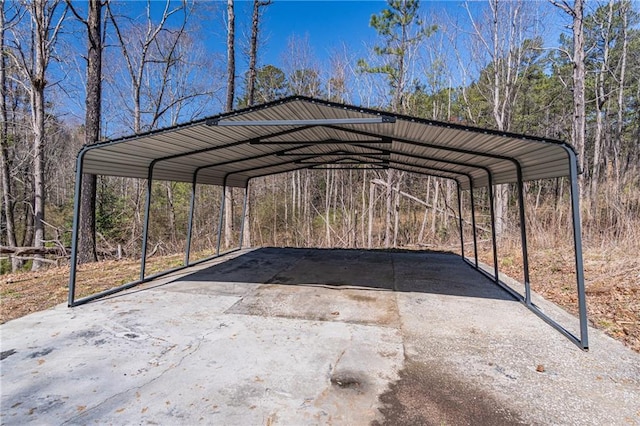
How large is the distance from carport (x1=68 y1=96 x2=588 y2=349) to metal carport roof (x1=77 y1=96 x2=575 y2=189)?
0.01 metres

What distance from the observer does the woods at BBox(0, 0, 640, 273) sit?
7160 millimetres

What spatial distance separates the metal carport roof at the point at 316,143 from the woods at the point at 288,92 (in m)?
3.14

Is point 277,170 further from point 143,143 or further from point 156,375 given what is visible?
point 156,375

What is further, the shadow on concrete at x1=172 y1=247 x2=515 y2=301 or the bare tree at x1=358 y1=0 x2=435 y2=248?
the bare tree at x1=358 y1=0 x2=435 y2=248

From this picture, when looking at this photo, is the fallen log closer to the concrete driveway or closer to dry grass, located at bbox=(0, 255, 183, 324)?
dry grass, located at bbox=(0, 255, 183, 324)

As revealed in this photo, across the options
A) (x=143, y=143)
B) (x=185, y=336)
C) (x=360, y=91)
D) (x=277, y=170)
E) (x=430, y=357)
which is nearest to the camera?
(x=430, y=357)

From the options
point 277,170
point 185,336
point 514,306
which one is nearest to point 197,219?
point 277,170

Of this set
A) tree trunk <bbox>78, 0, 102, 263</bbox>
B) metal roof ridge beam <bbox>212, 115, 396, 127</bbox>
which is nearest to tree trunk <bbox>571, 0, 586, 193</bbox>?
metal roof ridge beam <bbox>212, 115, 396, 127</bbox>

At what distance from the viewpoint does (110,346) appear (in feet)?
8.63

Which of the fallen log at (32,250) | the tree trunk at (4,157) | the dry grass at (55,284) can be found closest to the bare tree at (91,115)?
the dry grass at (55,284)

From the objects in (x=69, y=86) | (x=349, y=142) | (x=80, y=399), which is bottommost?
(x=80, y=399)

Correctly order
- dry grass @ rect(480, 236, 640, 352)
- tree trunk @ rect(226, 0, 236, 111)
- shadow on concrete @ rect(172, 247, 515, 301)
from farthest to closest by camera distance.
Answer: tree trunk @ rect(226, 0, 236, 111), shadow on concrete @ rect(172, 247, 515, 301), dry grass @ rect(480, 236, 640, 352)

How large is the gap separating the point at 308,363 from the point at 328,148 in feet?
11.4

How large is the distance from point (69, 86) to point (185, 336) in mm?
10613
